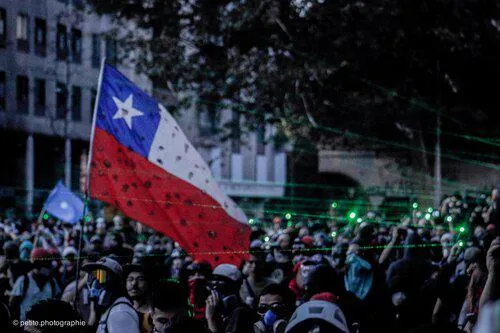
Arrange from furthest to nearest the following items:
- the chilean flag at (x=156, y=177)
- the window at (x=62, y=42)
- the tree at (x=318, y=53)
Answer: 1. the window at (x=62, y=42)
2. the tree at (x=318, y=53)
3. the chilean flag at (x=156, y=177)

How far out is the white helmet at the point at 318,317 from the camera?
4.89 metres

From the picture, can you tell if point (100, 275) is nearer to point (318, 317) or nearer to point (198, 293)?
point (198, 293)

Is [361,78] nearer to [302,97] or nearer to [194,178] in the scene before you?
[302,97]

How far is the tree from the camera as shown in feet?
78.8

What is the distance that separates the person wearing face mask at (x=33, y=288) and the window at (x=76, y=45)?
3398 centimetres

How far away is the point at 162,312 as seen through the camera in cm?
669

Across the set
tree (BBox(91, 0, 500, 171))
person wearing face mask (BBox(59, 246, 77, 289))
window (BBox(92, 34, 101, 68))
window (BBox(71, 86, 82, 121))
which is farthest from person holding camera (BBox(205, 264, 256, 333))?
window (BBox(92, 34, 101, 68))

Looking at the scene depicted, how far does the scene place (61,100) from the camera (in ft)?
151

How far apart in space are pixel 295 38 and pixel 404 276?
48.9ft

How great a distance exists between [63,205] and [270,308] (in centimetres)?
1531

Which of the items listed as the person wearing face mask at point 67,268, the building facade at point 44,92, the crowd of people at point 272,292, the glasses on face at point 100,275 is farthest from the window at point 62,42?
the glasses on face at point 100,275

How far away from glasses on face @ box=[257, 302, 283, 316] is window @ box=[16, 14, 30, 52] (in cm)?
3643

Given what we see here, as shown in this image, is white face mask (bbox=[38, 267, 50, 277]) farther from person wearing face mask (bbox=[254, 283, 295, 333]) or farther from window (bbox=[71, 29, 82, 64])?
window (bbox=[71, 29, 82, 64])

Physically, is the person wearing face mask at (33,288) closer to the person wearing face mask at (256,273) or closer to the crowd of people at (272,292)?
the crowd of people at (272,292)
